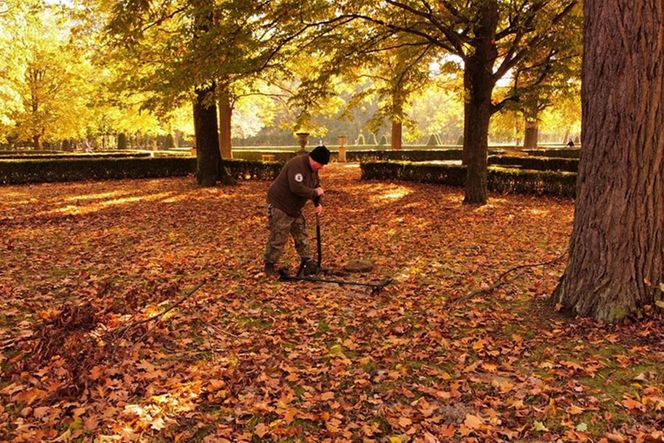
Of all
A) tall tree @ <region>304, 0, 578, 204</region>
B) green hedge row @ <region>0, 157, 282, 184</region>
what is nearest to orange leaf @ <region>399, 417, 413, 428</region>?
tall tree @ <region>304, 0, 578, 204</region>

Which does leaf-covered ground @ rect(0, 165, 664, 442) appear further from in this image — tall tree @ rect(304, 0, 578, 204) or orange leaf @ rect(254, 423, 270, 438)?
tall tree @ rect(304, 0, 578, 204)

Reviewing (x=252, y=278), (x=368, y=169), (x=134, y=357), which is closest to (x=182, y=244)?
(x=252, y=278)

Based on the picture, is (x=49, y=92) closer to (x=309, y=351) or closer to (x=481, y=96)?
(x=481, y=96)

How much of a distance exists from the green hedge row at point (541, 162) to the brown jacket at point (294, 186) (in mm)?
16296

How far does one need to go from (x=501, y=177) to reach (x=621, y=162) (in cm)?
1216

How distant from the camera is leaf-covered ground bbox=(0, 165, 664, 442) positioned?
3.23 metres

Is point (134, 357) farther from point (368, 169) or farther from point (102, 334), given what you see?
point (368, 169)

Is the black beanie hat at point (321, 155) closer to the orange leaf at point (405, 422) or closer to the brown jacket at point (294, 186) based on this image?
the brown jacket at point (294, 186)

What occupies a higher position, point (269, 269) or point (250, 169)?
point (250, 169)

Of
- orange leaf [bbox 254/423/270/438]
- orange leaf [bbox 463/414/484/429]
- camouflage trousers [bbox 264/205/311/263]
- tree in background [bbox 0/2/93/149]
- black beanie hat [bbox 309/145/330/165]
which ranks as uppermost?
tree in background [bbox 0/2/93/149]

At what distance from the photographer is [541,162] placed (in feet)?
68.1

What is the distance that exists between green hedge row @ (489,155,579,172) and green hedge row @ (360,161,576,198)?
15.7 feet

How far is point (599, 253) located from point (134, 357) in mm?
4488

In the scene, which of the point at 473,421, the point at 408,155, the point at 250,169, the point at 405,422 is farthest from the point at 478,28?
the point at 408,155
